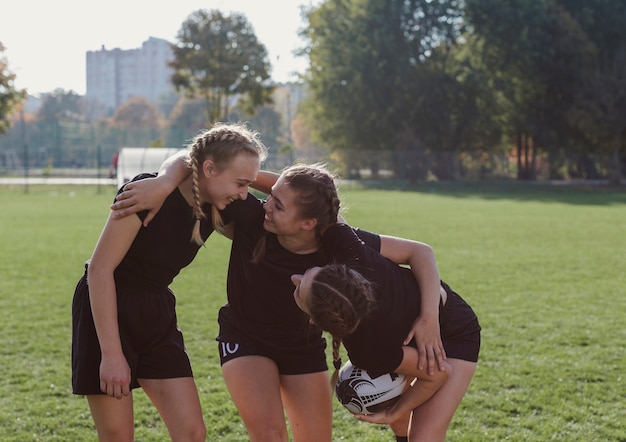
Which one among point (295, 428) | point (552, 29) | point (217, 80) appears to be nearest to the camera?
point (295, 428)

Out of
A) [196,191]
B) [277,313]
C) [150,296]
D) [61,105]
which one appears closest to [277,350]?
[277,313]

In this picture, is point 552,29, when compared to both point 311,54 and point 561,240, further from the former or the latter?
point 561,240

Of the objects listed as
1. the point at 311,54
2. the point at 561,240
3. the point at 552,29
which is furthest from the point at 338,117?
the point at 561,240

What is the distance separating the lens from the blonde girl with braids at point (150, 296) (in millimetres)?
3090

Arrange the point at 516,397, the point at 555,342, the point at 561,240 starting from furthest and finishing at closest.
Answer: the point at 561,240 → the point at 555,342 → the point at 516,397

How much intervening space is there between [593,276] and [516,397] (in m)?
6.01

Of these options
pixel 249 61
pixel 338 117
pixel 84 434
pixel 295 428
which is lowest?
pixel 84 434

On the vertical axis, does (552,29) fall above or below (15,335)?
above

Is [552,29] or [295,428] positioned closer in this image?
[295,428]

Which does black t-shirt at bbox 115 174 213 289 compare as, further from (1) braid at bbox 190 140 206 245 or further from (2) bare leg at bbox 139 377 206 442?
(2) bare leg at bbox 139 377 206 442

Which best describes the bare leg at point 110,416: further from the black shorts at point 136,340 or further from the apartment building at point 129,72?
the apartment building at point 129,72

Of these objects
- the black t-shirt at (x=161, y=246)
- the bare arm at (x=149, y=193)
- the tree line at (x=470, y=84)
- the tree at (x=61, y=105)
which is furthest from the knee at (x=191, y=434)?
the tree at (x=61, y=105)

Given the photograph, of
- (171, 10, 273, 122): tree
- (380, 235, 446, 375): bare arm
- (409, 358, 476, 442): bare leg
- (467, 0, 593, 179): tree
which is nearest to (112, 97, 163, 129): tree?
(171, 10, 273, 122): tree

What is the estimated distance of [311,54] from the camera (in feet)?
162
